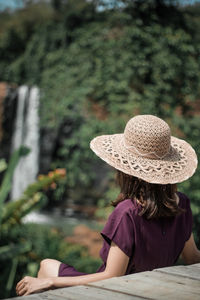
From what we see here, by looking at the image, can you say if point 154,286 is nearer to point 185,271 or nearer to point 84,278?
point 185,271

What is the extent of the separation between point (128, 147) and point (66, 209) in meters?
8.27

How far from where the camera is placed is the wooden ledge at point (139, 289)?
52.9 inches

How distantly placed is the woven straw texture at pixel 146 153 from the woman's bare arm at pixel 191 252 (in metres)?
0.37

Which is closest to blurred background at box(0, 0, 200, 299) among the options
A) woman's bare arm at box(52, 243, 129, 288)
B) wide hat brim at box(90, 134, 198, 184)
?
wide hat brim at box(90, 134, 198, 184)

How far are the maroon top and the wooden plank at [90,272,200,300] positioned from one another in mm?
280

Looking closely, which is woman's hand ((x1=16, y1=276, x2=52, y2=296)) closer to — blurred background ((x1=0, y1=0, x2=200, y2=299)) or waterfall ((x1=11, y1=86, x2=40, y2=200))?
blurred background ((x1=0, y1=0, x2=200, y2=299))

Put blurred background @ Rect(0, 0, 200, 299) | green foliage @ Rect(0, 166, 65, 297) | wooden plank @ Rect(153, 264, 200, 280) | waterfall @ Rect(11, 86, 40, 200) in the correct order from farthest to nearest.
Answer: waterfall @ Rect(11, 86, 40, 200) → blurred background @ Rect(0, 0, 200, 299) → green foliage @ Rect(0, 166, 65, 297) → wooden plank @ Rect(153, 264, 200, 280)

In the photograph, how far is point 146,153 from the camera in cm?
201

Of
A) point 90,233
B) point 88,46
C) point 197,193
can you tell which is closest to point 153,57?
point 88,46

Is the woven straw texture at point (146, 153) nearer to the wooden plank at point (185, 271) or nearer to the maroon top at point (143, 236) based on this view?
the maroon top at point (143, 236)

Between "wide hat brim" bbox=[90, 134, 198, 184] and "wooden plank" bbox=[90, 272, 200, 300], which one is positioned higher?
"wide hat brim" bbox=[90, 134, 198, 184]

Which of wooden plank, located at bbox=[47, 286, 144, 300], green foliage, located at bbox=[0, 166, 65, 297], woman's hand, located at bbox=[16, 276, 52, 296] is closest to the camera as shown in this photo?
wooden plank, located at bbox=[47, 286, 144, 300]

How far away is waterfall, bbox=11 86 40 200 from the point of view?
9.99 metres

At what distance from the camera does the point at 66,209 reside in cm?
1015
